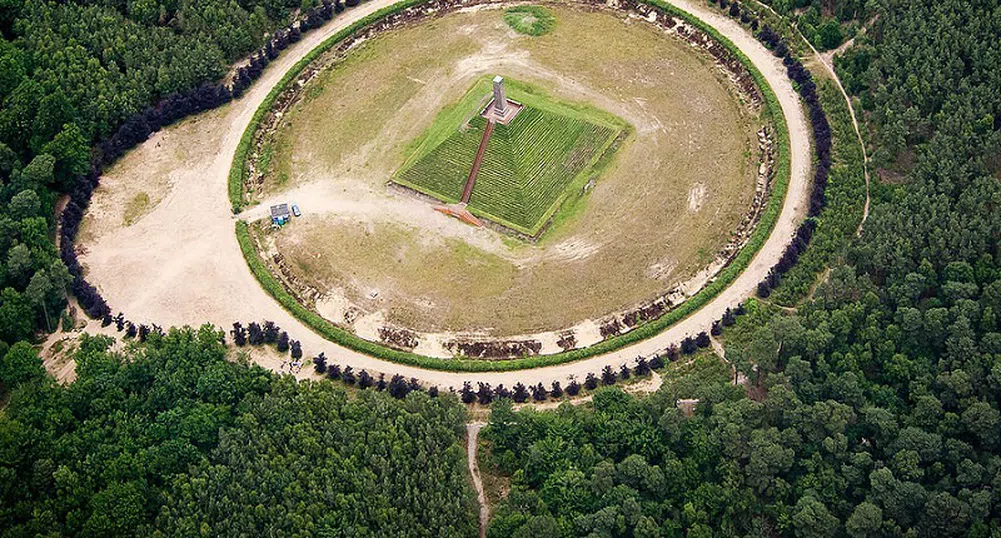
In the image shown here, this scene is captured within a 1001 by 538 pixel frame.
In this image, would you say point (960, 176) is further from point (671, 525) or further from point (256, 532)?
point (256, 532)

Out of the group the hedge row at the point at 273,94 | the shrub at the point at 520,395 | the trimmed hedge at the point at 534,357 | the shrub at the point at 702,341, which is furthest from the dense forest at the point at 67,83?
the shrub at the point at 702,341

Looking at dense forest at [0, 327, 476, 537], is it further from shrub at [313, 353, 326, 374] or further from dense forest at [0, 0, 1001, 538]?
shrub at [313, 353, 326, 374]

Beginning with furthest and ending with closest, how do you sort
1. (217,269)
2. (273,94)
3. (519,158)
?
1. (273,94)
2. (519,158)
3. (217,269)

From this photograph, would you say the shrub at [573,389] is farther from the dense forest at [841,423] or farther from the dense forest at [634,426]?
the dense forest at [841,423]

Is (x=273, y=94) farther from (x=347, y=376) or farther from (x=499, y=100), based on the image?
(x=347, y=376)

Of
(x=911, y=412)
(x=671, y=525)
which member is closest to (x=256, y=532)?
(x=671, y=525)

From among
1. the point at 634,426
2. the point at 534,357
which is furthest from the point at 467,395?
the point at 634,426
